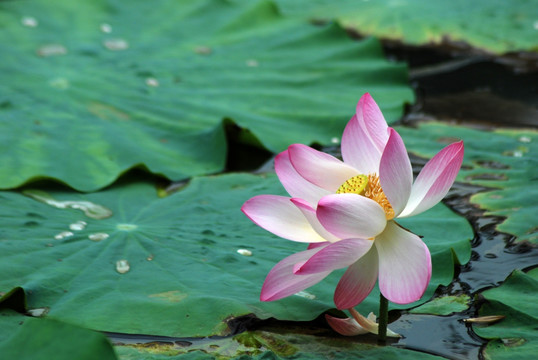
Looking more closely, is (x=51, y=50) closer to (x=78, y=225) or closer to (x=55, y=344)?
(x=78, y=225)

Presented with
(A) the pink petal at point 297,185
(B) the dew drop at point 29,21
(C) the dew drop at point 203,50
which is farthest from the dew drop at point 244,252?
(B) the dew drop at point 29,21

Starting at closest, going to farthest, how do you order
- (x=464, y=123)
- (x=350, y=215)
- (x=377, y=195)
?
1. (x=350, y=215)
2. (x=377, y=195)
3. (x=464, y=123)

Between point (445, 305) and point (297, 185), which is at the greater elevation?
point (297, 185)

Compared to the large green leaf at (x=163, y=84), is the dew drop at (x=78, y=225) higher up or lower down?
lower down

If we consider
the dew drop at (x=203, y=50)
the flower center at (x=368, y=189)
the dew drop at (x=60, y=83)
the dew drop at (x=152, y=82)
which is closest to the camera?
the flower center at (x=368, y=189)

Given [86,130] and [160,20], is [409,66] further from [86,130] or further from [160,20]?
[86,130]

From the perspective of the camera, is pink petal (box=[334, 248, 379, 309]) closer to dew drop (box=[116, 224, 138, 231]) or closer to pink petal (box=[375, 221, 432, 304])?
pink petal (box=[375, 221, 432, 304])

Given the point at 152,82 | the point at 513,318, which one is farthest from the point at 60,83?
the point at 513,318

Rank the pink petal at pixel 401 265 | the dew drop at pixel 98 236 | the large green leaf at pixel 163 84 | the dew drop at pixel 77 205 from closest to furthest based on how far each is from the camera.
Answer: the pink petal at pixel 401 265
the dew drop at pixel 98 236
the dew drop at pixel 77 205
the large green leaf at pixel 163 84

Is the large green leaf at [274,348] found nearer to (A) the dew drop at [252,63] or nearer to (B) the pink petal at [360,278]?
(B) the pink petal at [360,278]
